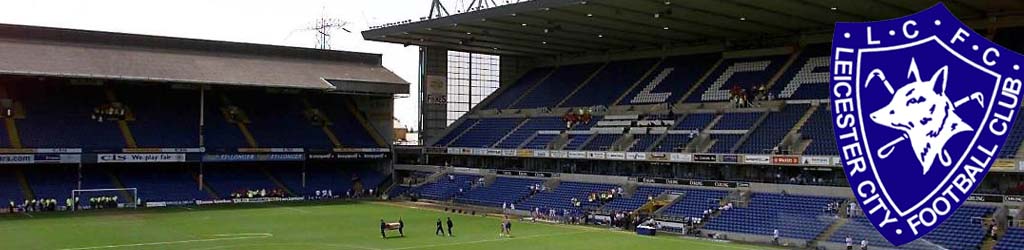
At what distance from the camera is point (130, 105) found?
62.2 m

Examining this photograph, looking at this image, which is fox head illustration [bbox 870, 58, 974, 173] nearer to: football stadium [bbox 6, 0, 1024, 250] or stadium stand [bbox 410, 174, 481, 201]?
football stadium [bbox 6, 0, 1024, 250]

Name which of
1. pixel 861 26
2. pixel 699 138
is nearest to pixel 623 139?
pixel 699 138

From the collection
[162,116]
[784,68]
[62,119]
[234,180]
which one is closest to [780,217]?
[784,68]

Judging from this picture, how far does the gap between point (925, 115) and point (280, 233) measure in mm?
37661

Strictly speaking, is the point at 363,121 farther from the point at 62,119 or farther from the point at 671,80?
the point at 671,80

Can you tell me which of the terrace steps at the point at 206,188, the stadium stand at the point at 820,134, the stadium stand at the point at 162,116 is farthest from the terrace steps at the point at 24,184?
the stadium stand at the point at 820,134

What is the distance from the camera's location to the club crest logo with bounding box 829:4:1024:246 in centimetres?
725

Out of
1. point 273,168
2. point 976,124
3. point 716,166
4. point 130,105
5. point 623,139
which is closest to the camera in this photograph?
point 976,124

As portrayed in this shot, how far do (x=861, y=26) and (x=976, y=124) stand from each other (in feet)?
3.95

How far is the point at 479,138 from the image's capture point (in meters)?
67.2

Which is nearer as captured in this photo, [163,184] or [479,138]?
[163,184]

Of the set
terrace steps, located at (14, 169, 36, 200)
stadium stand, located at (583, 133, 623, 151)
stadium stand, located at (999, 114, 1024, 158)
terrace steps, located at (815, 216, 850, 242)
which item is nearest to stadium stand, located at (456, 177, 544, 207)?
stadium stand, located at (583, 133, 623, 151)

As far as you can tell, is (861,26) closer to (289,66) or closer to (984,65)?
(984,65)

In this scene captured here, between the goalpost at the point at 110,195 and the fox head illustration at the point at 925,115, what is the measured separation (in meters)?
54.8
